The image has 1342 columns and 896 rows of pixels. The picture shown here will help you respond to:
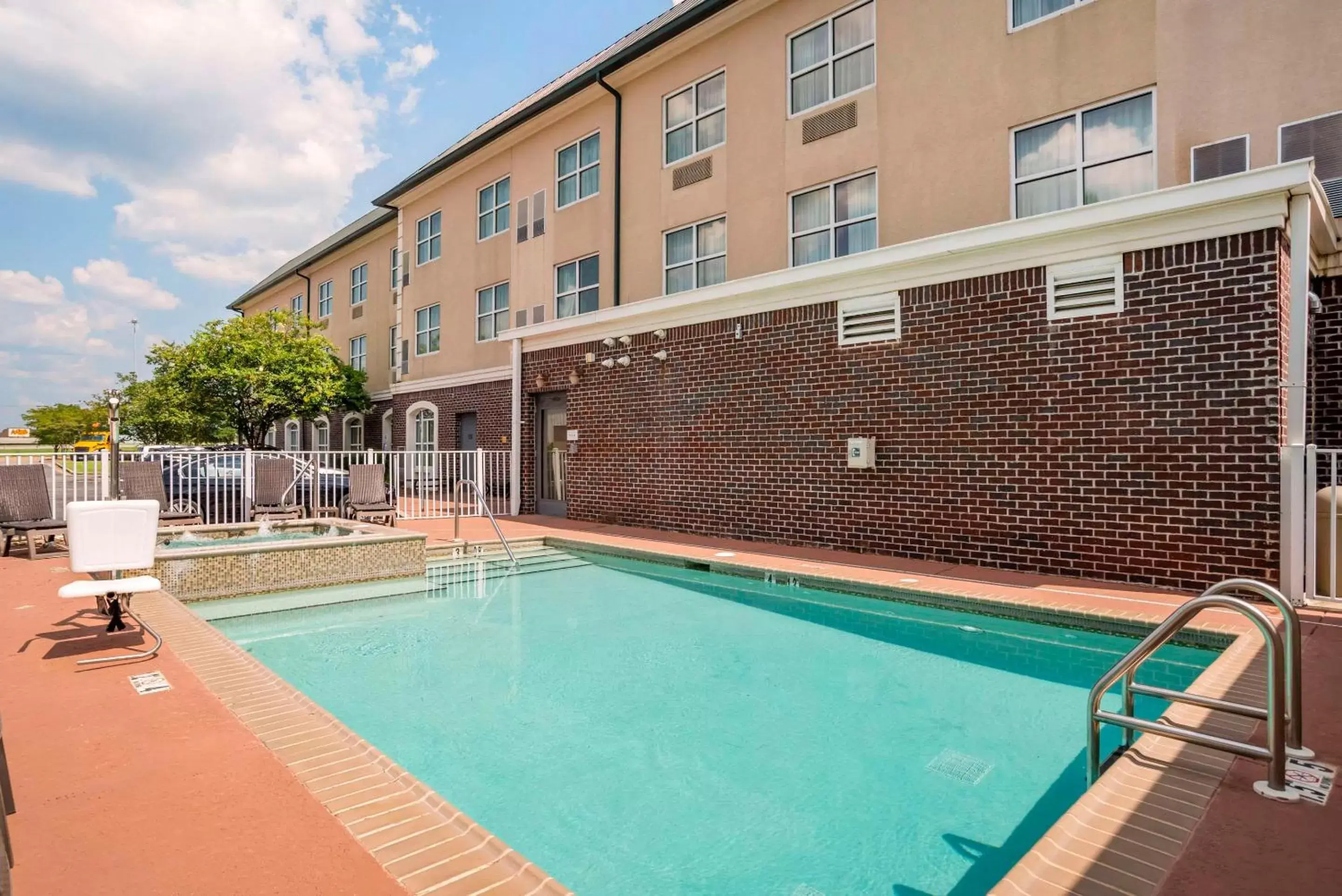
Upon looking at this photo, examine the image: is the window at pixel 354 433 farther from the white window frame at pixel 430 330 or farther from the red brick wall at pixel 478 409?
the white window frame at pixel 430 330

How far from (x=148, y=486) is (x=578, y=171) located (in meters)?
10.4

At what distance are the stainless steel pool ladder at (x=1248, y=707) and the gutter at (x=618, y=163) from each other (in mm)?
12542

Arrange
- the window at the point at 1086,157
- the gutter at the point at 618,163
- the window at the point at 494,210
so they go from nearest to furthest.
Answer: the window at the point at 1086,157, the gutter at the point at 618,163, the window at the point at 494,210

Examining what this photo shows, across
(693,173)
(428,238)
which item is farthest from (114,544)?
(428,238)

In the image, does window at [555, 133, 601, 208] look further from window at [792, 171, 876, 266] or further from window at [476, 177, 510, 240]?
window at [792, 171, 876, 266]

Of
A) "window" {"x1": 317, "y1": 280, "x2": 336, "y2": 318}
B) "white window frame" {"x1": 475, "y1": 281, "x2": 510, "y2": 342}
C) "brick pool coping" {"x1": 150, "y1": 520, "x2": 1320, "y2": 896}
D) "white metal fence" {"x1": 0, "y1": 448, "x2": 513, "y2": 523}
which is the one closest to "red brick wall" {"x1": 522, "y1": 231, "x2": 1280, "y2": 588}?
"brick pool coping" {"x1": 150, "y1": 520, "x2": 1320, "y2": 896}

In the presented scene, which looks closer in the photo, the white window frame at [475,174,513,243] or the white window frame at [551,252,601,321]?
the white window frame at [551,252,601,321]

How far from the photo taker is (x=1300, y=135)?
24.4 ft

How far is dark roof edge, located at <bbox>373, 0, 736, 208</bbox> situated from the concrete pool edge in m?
12.5

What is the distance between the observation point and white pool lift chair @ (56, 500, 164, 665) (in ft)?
14.3

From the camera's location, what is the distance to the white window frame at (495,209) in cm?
1738

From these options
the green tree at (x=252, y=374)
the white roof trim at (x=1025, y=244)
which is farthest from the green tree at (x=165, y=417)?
the white roof trim at (x=1025, y=244)

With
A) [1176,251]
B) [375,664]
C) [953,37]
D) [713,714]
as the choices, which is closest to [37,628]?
[375,664]

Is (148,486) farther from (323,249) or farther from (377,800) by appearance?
(323,249)
